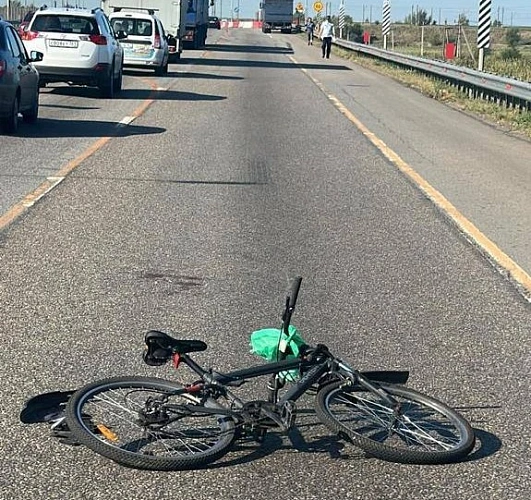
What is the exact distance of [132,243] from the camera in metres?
9.20

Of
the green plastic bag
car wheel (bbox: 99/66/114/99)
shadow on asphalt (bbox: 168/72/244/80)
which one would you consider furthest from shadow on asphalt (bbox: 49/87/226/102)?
the green plastic bag

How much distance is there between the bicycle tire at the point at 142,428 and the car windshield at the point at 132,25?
29305 mm

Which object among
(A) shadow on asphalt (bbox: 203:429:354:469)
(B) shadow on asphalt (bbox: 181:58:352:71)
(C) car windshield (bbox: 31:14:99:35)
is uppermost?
(C) car windshield (bbox: 31:14:99:35)

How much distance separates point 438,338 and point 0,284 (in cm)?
297

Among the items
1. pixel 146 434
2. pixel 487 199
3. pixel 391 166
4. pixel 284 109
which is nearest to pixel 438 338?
pixel 146 434

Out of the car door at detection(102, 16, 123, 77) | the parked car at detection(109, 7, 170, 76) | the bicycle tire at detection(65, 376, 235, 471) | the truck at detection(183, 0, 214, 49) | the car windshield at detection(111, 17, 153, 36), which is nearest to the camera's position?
the bicycle tire at detection(65, 376, 235, 471)

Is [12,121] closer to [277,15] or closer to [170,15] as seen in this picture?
[170,15]

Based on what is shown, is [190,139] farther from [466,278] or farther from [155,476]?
[155,476]

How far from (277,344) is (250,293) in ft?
8.57

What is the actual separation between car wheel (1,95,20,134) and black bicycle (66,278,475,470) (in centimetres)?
1202

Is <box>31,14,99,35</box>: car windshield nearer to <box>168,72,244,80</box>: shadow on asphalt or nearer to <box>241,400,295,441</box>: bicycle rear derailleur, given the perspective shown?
<box>168,72,244,80</box>: shadow on asphalt

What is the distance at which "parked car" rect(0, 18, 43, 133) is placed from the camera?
1592 centimetres

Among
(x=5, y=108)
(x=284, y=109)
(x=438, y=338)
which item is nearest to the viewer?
(x=438, y=338)

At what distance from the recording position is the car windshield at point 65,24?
23.3 m
